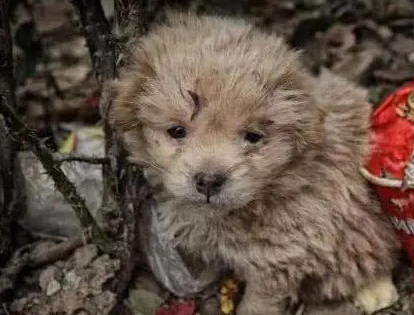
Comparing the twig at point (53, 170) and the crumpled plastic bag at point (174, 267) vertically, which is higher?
the twig at point (53, 170)

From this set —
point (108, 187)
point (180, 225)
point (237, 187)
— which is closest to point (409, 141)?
point (237, 187)

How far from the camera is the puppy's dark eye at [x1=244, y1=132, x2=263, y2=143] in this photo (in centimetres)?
272

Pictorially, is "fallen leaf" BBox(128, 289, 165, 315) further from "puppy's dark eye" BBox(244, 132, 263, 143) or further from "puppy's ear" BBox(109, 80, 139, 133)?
"puppy's dark eye" BBox(244, 132, 263, 143)

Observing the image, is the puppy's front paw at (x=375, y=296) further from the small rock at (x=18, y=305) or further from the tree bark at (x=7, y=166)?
the tree bark at (x=7, y=166)

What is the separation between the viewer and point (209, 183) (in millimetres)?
2609

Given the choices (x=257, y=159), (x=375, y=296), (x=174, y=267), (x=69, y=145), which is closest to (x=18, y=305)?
(x=174, y=267)

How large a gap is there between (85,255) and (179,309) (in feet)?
1.73

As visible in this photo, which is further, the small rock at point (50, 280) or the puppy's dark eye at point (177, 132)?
the small rock at point (50, 280)

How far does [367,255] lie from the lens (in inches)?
124

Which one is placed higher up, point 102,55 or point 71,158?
point 102,55

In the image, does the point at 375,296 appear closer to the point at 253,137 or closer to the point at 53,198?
the point at 253,137

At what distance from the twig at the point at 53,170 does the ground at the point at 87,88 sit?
15cm

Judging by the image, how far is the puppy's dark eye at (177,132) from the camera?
8.93 ft

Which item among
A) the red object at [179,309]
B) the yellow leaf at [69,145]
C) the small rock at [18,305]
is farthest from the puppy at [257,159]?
the yellow leaf at [69,145]
